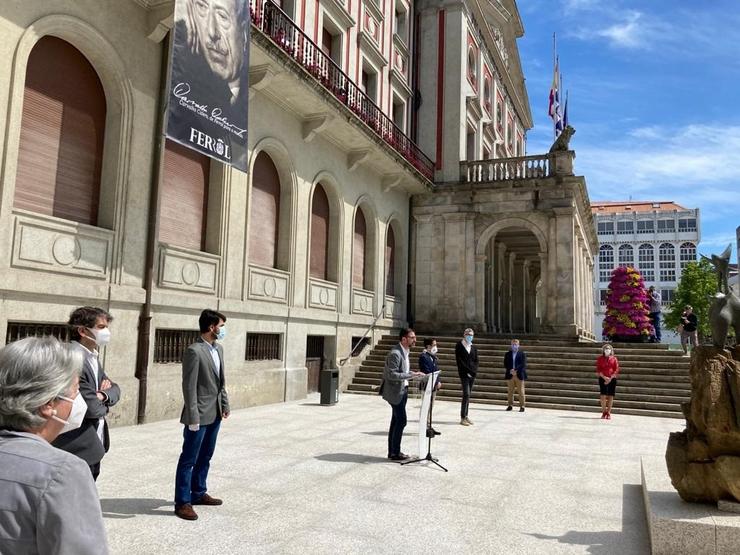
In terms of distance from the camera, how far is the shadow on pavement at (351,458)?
7316 millimetres

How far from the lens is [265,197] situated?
1423 cm

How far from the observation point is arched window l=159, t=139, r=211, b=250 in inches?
438

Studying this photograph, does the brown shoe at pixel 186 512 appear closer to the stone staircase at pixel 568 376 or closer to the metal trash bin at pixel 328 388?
the metal trash bin at pixel 328 388

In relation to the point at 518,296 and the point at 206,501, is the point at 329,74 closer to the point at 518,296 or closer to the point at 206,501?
the point at 206,501

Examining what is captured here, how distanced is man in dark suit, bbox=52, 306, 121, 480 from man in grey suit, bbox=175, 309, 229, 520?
797mm

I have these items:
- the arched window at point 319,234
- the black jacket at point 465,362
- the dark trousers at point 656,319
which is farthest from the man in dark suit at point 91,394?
the dark trousers at point 656,319

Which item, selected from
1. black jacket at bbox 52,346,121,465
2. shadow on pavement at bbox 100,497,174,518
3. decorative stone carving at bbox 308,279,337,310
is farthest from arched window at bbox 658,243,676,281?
black jacket at bbox 52,346,121,465

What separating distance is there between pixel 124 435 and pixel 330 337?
8464 mm

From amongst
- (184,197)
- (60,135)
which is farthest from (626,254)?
(60,135)

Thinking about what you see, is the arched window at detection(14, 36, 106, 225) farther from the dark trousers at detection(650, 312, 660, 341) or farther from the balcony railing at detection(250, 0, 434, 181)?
the dark trousers at detection(650, 312, 660, 341)

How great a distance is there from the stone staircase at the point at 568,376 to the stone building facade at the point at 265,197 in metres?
2.47

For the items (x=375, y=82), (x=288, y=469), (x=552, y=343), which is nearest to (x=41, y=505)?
(x=288, y=469)

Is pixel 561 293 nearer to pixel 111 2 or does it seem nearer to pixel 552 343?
pixel 552 343

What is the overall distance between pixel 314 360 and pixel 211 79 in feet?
27.2
